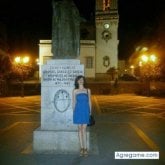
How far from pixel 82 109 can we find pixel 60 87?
1.19 metres

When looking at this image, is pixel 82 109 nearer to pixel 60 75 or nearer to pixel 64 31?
pixel 60 75

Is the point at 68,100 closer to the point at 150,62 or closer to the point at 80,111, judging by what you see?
the point at 80,111

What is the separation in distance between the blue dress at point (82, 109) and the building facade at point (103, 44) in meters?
53.0

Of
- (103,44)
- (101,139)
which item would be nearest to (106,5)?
(103,44)

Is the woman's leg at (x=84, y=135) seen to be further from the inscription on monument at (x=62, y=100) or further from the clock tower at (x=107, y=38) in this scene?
the clock tower at (x=107, y=38)

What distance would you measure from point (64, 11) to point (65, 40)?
0.79 m

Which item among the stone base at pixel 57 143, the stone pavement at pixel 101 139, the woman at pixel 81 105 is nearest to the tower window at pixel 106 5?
the stone pavement at pixel 101 139

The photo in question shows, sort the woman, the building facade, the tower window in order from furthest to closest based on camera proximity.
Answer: the tower window < the building facade < the woman

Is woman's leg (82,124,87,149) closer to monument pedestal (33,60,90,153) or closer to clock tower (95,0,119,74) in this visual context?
monument pedestal (33,60,90,153)

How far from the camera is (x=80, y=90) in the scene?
962cm

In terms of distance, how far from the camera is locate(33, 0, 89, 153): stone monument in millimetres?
10172

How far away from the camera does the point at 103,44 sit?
6344cm

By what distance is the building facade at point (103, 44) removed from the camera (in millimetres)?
62875

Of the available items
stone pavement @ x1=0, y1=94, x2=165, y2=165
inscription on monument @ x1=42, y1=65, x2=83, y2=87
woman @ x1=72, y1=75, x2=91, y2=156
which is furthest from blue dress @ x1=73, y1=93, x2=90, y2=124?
inscription on monument @ x1=42, y1=65, x2=83, y2=87
